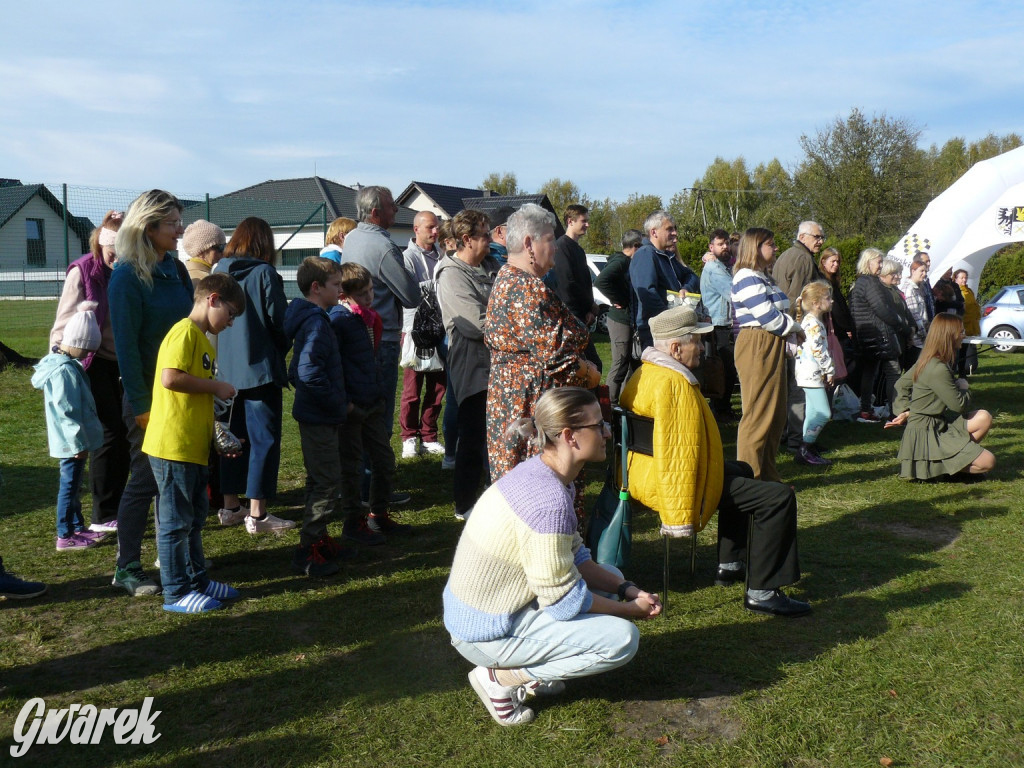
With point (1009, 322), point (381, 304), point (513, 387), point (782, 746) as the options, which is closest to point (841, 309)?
point (381, 304)

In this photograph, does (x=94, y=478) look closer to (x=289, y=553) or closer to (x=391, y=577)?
(x=289, y=553)

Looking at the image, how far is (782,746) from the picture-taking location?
10.5 ft

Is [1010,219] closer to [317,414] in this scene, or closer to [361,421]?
[361,421]

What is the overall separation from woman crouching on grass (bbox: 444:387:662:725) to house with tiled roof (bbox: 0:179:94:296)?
12.8 metres

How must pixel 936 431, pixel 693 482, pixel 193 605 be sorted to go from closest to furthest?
1. pixel 693 482
2. pixel 193 605
3. pixel 936 431

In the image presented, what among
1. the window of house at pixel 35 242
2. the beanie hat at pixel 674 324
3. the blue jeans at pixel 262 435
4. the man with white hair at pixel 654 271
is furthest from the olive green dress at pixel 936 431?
the window of house at pixel 35 242

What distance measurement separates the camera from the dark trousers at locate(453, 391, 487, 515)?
219 inches

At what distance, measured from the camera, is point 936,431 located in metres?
7.09

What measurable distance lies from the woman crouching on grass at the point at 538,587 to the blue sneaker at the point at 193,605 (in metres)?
1.70

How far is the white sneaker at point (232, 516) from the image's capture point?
19.5ft

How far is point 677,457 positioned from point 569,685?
1182mm

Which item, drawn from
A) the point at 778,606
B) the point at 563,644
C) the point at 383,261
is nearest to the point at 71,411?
the point at 383,261

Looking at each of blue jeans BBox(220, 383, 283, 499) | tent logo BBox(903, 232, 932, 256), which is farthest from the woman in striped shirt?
tent logo BBox(903, 232, 932, 256)

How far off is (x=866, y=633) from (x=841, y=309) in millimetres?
6438
